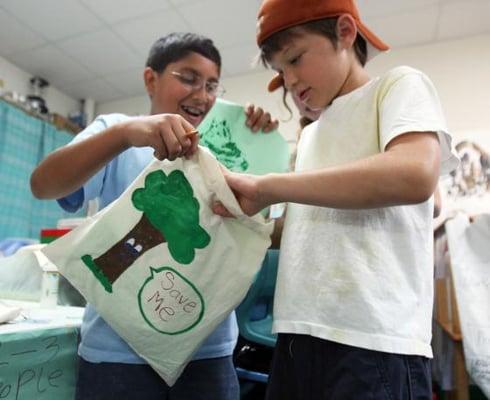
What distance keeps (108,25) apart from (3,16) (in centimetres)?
65

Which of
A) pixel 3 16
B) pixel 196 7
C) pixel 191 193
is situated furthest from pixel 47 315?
pixel 3 16

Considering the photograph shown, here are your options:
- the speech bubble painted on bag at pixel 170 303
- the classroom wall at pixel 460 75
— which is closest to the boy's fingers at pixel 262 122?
the speech bubble painted on bag at pixel 170 303

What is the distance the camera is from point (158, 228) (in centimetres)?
59

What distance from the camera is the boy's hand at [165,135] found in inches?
21.2

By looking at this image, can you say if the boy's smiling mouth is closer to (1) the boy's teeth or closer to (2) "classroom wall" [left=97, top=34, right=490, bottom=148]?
(1) the boy's teeth

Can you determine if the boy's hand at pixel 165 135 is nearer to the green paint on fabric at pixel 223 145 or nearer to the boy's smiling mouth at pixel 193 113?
the green paint on fabric at pixel 223 145

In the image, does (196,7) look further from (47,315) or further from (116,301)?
(116,301)

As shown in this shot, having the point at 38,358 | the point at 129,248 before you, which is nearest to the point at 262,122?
the point at 129,248

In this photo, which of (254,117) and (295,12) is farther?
(254,117)

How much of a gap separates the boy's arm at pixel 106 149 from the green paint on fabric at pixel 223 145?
0.24 m

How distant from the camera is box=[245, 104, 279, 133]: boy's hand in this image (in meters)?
0.84

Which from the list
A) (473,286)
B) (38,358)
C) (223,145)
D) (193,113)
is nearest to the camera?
(38,358)

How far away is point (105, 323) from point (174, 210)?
0.25 meters

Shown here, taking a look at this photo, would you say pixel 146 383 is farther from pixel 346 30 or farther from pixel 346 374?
pixel 346 30
